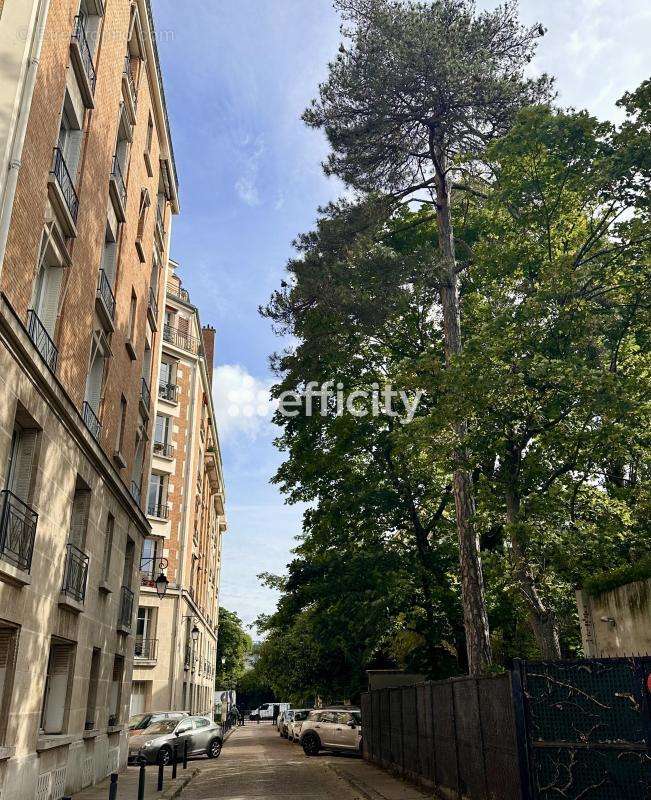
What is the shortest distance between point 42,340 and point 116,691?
11040mm

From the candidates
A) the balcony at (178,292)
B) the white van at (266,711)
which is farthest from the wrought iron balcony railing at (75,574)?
the white van at (266,711)

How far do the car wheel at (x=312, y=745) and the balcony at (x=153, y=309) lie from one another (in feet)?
53.0

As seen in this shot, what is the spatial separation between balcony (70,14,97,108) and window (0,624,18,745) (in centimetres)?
1065

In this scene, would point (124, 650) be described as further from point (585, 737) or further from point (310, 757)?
point (585, 737)

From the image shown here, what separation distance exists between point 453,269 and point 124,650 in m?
13.7

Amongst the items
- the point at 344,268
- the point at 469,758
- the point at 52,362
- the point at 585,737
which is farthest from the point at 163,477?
the point at 585,737

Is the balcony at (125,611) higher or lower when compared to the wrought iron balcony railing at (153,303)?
lower

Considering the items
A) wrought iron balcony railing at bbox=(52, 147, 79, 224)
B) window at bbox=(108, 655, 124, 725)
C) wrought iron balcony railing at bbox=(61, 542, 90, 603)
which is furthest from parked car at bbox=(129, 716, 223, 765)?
wrought iron balcony railing at bbox=(52, 147, 79, 224)

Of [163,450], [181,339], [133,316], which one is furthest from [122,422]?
[181,339]

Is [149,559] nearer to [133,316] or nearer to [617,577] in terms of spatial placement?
[133,316]

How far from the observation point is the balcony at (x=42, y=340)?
11789 mm

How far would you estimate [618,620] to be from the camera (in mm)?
12930

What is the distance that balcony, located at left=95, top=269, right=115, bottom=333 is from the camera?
52.2 ft

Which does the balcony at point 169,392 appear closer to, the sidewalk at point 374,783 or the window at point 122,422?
the window at point 122,422
